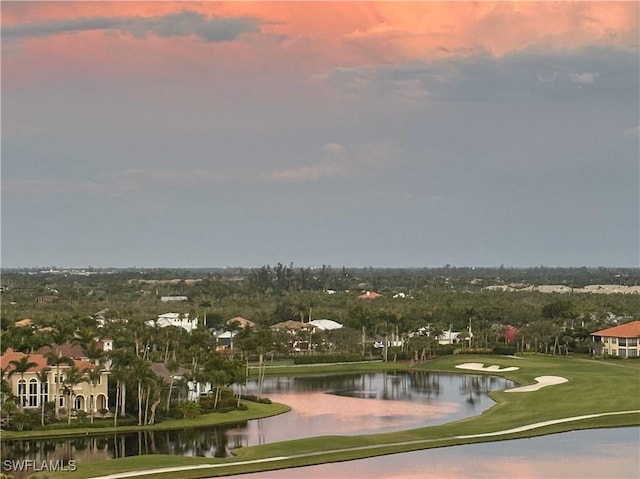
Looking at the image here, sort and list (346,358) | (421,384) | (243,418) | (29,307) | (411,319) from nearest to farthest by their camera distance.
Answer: (243,418), (421,384), (346,358), (411,319), (29,307)

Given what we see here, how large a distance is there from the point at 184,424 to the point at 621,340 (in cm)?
5859

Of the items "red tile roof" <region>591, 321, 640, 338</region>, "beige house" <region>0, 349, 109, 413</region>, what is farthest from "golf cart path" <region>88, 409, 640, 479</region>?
"red tile roof" <region>591, 321, 640, 338</region>

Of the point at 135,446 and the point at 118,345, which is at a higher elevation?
the point at 118,345

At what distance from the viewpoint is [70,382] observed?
66.4 meters

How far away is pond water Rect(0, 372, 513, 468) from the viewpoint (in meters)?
58.8

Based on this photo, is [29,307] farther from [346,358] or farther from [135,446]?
[135,446]

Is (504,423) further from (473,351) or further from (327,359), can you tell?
(473,351)

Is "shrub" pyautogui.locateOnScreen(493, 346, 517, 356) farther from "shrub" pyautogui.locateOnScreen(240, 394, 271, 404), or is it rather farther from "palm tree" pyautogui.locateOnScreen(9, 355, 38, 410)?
"palm tree" pyautogui.locateOnScreen(9, 355, 38, 410)

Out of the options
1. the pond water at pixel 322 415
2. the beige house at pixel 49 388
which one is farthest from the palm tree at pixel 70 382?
the pond water at pixel 322 415

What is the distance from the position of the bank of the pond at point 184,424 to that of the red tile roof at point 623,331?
48.0 meters

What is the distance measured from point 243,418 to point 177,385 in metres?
5.32

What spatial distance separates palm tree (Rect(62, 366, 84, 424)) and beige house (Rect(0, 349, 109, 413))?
30cm

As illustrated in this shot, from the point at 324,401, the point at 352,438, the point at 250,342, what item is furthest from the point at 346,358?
the point at 352,438

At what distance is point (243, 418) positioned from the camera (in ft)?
232
